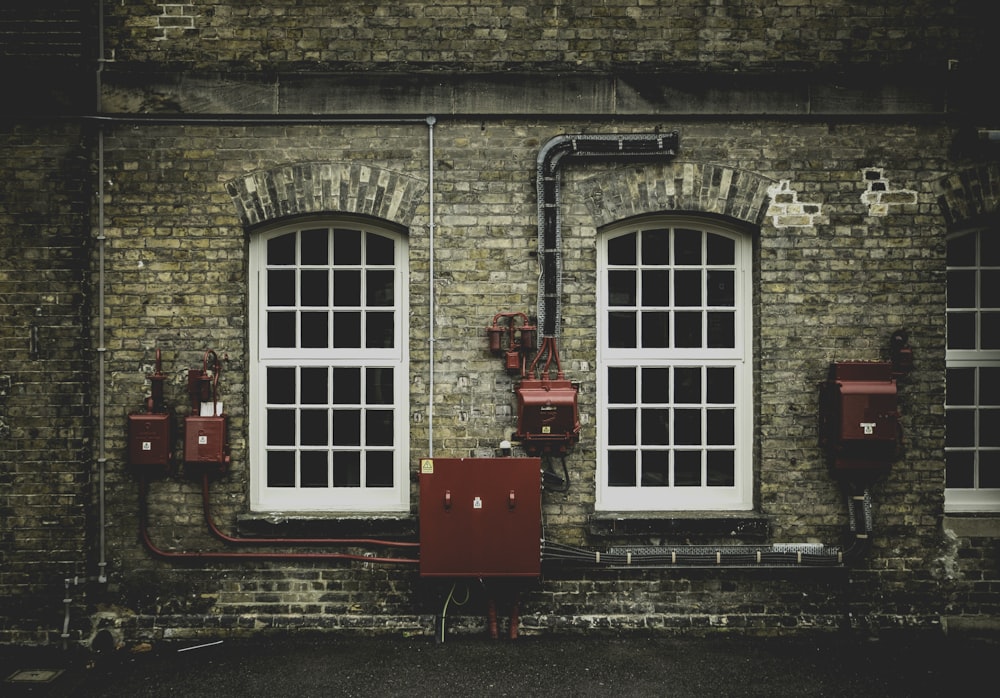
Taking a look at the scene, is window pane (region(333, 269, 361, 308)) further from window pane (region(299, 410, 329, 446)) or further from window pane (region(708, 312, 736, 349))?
window pane (region(708, 312, 736, 349))

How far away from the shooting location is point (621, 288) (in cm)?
545

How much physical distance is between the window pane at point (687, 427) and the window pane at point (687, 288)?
914 mm

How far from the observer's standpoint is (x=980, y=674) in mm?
4688

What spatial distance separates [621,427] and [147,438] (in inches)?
148

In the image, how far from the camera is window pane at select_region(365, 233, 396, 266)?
17.9ft

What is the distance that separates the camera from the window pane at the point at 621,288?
5.45m

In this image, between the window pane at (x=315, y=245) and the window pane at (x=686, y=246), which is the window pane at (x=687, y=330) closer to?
the window pane at (x=686, y=246)

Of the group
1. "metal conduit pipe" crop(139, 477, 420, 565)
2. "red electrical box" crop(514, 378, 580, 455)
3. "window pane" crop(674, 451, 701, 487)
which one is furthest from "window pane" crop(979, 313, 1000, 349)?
"metal conduit pipe" crop(139, 477, 420, 565)

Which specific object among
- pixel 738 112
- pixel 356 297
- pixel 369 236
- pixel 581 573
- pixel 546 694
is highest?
pixel 738 112

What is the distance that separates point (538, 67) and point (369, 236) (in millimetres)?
Answer: 1918

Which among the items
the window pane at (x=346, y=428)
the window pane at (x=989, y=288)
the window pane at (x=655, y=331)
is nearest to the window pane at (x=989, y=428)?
the window pane at (x=989, y=288)

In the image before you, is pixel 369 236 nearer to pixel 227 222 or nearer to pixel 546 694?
pixel 227 222

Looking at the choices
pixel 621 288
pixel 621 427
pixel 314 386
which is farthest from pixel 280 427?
pixel 621 288

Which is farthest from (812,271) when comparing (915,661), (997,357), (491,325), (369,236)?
(369,236)
